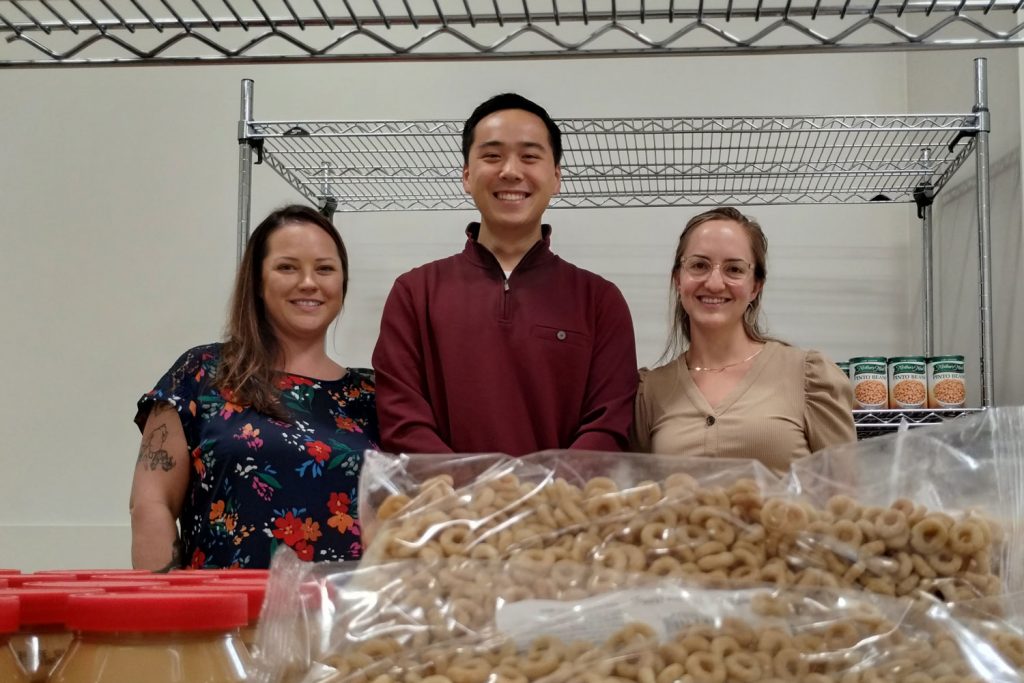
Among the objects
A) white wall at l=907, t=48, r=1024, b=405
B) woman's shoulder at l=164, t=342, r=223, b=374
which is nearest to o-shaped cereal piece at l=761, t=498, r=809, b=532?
woman's shoulder at l=164, t=342, r=223, b=374

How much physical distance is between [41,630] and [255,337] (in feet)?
2.55

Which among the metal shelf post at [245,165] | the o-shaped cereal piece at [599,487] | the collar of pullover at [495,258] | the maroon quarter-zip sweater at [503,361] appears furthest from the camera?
the metal shelf post at [245,165]

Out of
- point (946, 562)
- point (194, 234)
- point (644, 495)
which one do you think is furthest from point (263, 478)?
point (194, 234)

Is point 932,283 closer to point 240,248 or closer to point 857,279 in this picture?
point 857,279

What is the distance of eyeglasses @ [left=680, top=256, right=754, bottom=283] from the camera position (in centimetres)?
110

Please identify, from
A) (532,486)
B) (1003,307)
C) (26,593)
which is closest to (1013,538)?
(532,486)

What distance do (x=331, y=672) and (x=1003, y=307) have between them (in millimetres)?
1511

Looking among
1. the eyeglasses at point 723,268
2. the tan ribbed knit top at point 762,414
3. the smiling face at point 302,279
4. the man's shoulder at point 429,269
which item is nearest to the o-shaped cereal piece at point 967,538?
the tan ribbed knit top at point 762,414

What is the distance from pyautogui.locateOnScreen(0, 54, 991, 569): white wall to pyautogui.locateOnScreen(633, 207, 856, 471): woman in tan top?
834mm

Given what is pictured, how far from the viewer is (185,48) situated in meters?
2.10

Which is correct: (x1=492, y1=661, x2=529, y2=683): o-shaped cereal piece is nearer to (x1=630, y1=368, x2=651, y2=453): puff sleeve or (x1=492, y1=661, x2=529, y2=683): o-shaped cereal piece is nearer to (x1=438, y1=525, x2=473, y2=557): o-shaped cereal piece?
(x1=438, y1=525, x2=473, y2=557): o-shaped cereal piece

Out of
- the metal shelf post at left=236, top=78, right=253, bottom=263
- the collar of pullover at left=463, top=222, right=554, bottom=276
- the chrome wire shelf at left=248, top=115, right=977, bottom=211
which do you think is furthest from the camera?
the chrome wire shelf at left=248, top=115, right=977, bottom=211

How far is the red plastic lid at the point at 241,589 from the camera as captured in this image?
0.43 metres

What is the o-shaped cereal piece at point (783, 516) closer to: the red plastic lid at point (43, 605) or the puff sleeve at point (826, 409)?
the red plastic lid at point (43, 605)
